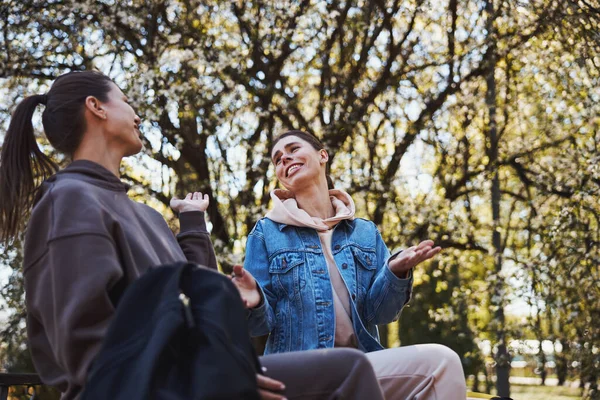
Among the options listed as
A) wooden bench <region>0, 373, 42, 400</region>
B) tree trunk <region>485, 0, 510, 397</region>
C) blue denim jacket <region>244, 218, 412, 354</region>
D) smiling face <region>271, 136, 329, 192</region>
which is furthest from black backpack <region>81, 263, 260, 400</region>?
tree trunk <region>485, 0, 510, 397</region>

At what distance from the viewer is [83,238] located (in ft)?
5.63

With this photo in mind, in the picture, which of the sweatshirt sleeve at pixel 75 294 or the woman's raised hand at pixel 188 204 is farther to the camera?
the woman's raised hand at pixel 188 204

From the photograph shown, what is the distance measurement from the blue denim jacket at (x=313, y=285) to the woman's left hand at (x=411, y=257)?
3 centimetres

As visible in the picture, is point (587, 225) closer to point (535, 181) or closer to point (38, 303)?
point (535, 181)

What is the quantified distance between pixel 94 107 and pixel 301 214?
1.02 m

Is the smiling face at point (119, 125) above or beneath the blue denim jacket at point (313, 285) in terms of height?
above

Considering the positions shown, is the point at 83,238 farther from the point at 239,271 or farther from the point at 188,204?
the point at 188,204

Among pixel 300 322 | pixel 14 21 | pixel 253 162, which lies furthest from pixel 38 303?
pixel 14 21

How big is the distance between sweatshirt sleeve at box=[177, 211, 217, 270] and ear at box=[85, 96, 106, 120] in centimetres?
44

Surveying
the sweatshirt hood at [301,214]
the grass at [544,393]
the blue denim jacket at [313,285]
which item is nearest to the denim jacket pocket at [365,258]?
the blue denim jacket at [313,285]

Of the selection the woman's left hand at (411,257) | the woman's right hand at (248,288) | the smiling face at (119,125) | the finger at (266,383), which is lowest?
the finger at (266,383)

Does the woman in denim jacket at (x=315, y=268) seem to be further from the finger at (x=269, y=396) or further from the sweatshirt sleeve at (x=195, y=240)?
the finger at (x=269, y=396)

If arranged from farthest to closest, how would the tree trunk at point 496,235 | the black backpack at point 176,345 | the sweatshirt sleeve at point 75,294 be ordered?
1. the tree trunk at point 496,235
2. the sweatshirt sleeve at point 75,294
3. the black backpack at point 176,345

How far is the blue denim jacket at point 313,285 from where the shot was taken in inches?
103
